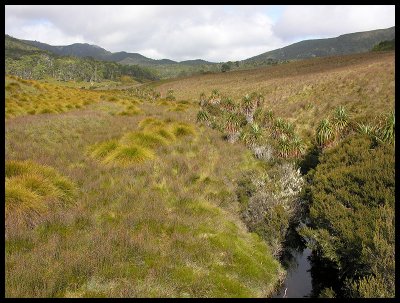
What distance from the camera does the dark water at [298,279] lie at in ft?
31.5

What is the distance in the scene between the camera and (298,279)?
34.2 feet

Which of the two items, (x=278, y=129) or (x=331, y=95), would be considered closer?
(x=278, y=129)

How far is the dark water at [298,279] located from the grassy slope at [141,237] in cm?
55

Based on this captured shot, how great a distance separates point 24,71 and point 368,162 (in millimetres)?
220470

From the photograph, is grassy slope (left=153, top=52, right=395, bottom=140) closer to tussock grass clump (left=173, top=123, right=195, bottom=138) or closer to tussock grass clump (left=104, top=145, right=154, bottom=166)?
tussock grass clump (left=173, top=123, right=195, bottom=138)

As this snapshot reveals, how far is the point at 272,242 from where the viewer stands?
11.0 meters

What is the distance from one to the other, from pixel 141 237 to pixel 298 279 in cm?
551

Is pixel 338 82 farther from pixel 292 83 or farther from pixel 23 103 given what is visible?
pixel 23 103

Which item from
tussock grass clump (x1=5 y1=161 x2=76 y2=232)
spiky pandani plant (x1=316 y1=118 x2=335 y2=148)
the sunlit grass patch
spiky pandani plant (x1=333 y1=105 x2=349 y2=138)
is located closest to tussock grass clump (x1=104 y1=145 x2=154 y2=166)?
the sunlit grass patch

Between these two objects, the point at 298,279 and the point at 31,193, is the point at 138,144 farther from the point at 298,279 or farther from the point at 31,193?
the point at 298,279

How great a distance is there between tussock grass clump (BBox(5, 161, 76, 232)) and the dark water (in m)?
7.26

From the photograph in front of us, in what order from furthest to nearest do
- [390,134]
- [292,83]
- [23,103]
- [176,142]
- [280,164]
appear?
1. [292,83]
2. [23,103]
3. [176,142]
4. [280,164]
5. [390,134]

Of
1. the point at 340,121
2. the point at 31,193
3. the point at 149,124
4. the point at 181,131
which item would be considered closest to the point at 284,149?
the point at 340,121

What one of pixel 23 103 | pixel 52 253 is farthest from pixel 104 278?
pixel 23 103
